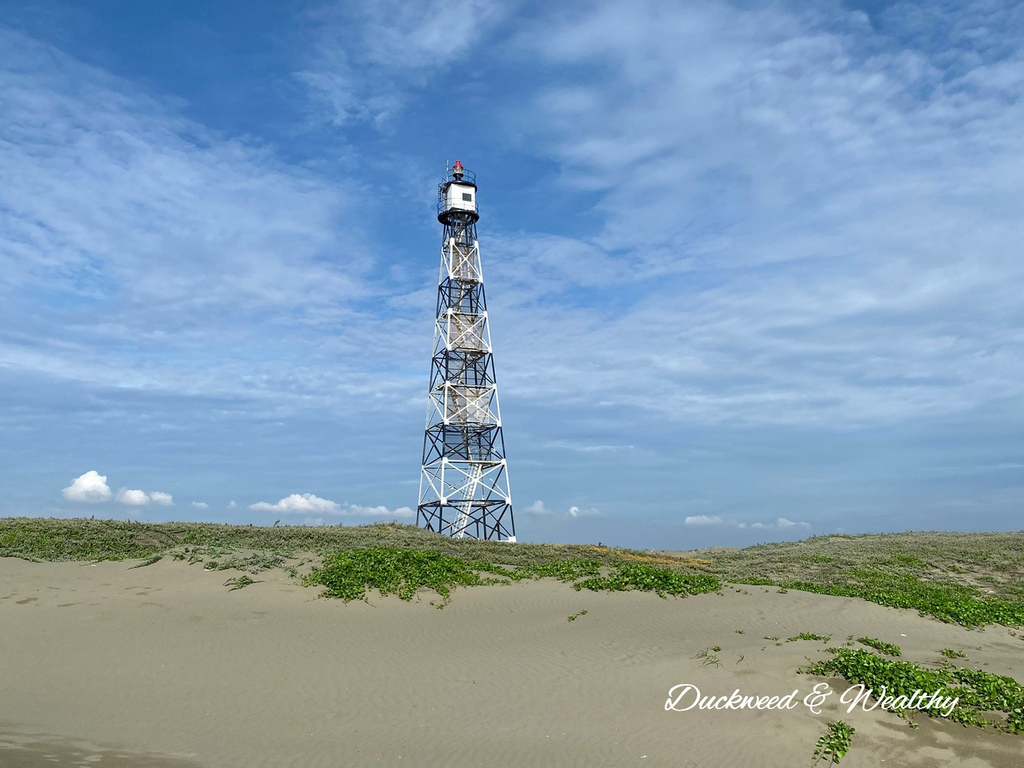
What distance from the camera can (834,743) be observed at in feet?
32.4

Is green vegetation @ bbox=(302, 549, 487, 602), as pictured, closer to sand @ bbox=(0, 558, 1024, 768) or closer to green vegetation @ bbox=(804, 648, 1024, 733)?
sand @ bbox=(0, 558, 1024, 768)

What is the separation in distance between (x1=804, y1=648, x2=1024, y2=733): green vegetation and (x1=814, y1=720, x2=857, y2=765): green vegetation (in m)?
1.03

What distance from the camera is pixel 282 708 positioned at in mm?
12094

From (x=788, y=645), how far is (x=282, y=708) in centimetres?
936

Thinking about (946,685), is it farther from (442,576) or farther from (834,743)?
(442,576)

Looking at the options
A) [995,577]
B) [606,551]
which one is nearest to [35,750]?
[606,551]

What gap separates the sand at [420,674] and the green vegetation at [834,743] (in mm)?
135

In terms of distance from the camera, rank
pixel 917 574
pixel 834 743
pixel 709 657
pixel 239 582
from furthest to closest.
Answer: pixel 917 574, pixel 239 582, pixel 709 657, pixel 834 743

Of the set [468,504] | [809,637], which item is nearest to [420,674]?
[809,637]

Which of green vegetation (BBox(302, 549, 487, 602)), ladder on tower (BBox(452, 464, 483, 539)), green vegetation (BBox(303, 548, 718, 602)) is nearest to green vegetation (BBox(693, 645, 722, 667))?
green vegetation (BBox(303, 548, 718, 602))

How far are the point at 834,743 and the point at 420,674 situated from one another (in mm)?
7189

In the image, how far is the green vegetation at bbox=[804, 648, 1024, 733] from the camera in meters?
10.3

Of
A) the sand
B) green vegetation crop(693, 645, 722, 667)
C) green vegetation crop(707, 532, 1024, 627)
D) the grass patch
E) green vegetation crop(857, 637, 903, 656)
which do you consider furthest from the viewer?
the grass patch

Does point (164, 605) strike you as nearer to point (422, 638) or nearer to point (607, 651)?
point (422, 638)
